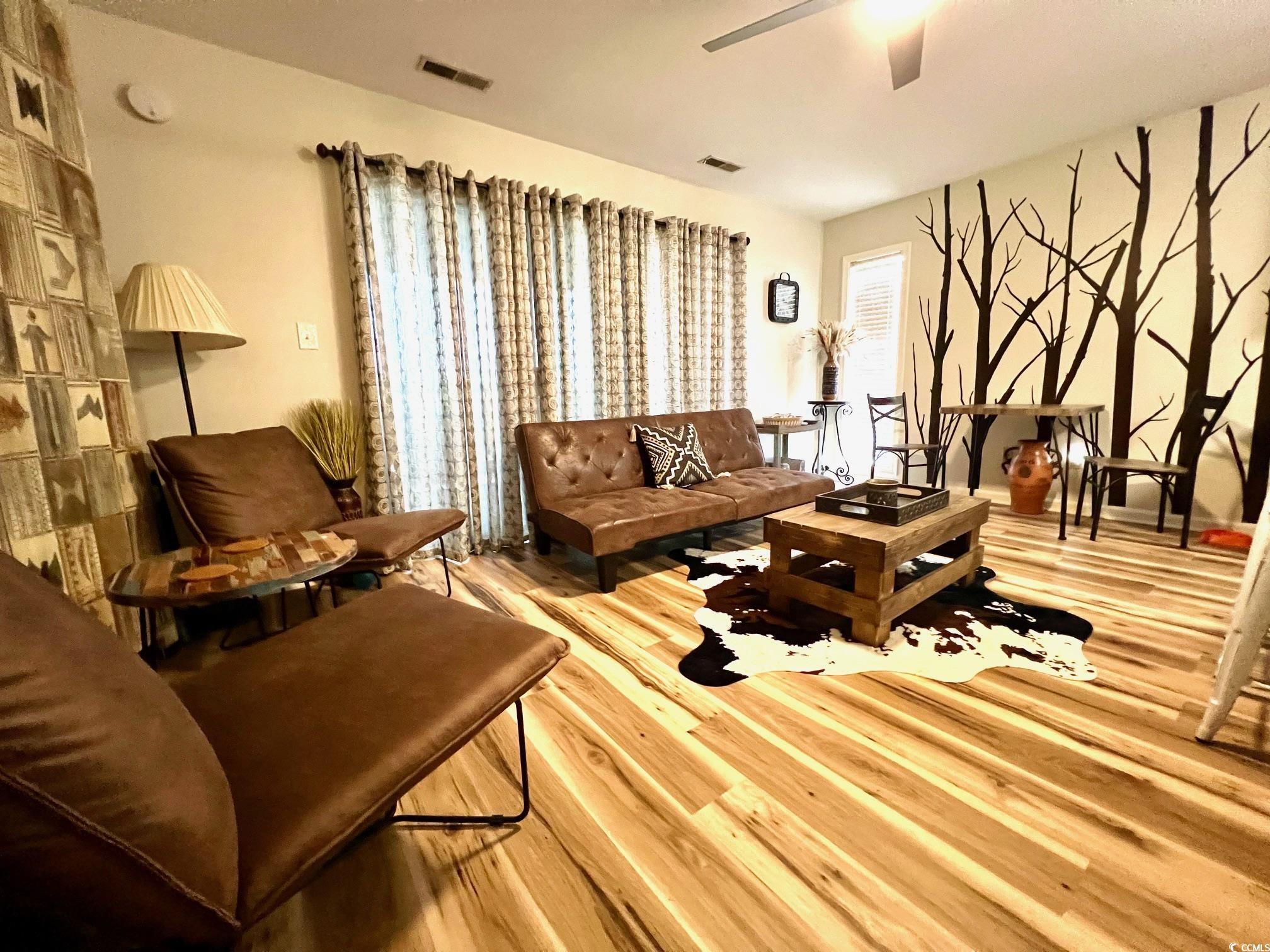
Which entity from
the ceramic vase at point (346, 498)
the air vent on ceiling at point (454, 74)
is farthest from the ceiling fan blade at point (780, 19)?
the ceramic vase at point (346, 498)

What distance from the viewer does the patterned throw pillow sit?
3.30 m

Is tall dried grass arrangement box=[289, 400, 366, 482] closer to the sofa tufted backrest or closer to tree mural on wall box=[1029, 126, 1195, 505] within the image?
the sofa tufted backrest

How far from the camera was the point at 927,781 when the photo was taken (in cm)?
130

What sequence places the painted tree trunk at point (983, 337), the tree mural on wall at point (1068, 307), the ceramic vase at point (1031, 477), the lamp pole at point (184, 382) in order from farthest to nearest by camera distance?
the painted tree trunk at point (983, 337), the ceramic vase at point (1031, 477), the tree mural on wall at point (1068, 307), the lamp pole at point (184, 382)

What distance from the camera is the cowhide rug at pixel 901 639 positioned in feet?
5.96

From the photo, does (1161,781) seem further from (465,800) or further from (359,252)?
(359,252)

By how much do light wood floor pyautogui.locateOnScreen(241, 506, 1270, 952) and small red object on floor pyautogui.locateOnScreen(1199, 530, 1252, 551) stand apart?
1.90 metres

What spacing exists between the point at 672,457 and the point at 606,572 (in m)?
1.06

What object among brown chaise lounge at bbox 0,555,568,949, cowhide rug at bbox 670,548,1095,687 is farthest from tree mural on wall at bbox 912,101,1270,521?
brown chaise lounge at bbox 0,555,568,949

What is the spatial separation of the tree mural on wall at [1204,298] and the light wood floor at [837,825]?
2.39 metres

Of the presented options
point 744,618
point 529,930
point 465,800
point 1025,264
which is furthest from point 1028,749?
point 1025,264

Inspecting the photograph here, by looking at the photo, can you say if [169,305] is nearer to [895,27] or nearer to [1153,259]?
[895,27]

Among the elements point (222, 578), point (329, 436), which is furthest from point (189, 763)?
point (329, 436)

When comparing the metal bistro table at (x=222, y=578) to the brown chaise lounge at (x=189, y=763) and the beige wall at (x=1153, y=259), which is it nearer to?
the brown chaise lounge at (x=189, y=763)
